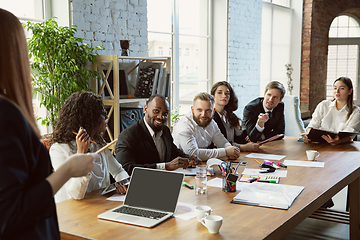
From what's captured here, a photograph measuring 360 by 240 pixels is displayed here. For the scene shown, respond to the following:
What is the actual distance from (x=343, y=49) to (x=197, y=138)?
709cm

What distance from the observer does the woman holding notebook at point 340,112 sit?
4.25m

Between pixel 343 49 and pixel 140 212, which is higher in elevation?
pixel 343 49

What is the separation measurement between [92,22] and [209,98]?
1.49m

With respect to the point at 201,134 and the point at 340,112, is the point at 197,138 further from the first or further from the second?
the point at 340,112

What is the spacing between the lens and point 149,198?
1.82 m

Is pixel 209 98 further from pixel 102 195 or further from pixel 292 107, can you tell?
pixel 292 107

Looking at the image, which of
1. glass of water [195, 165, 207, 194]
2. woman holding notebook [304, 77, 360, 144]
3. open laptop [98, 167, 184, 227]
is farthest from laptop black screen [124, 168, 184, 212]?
woman holding notebook [304, 77, 360, 144]

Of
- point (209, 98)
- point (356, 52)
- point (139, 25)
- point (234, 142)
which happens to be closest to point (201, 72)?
point (139, 25)

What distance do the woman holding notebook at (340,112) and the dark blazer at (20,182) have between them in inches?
141

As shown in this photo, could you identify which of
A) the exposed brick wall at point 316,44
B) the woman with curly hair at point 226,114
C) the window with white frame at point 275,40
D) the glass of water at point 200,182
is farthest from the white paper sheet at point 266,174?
the exposed brick wall at point 316,44

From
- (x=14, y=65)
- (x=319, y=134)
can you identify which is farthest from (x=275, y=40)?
(x=14, y=65)

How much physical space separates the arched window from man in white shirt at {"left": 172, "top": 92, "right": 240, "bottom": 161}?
21.2 ft

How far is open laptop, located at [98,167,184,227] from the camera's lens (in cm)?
173

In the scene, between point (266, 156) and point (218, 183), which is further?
point (266, 156)
